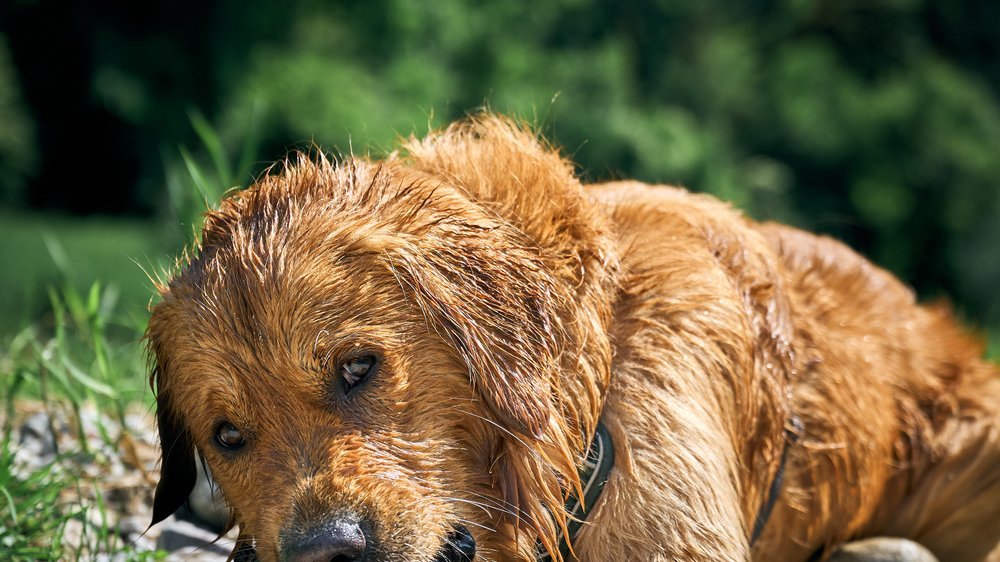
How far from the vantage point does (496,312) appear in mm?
2404

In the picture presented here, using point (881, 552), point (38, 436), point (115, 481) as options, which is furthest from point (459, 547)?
point (38, 436)

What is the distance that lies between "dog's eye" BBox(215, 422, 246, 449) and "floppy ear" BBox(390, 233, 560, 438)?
53 cm

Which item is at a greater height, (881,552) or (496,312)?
(496,312)

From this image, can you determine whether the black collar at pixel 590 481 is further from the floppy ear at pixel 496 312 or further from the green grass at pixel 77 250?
the green grass at pixel 77 250

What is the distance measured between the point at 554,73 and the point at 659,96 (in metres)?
2.67

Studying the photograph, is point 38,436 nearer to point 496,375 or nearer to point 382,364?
Answer: point 382,364

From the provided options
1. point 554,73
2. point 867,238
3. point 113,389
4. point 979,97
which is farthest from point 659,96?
point 113,389

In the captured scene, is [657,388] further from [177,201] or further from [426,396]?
[177,201]

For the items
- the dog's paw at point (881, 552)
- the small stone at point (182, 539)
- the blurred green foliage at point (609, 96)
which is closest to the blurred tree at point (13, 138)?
the blurred green foliage at point (609, 96)

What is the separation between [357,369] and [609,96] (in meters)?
15.1

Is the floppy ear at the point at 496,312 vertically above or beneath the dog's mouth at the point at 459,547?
above

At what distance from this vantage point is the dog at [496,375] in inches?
90.1

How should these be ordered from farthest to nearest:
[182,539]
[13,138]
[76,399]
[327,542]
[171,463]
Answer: [13,138] → [76,399] → [182,539] → [171,463] → [327,542]

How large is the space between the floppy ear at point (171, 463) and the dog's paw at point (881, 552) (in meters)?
1.88
